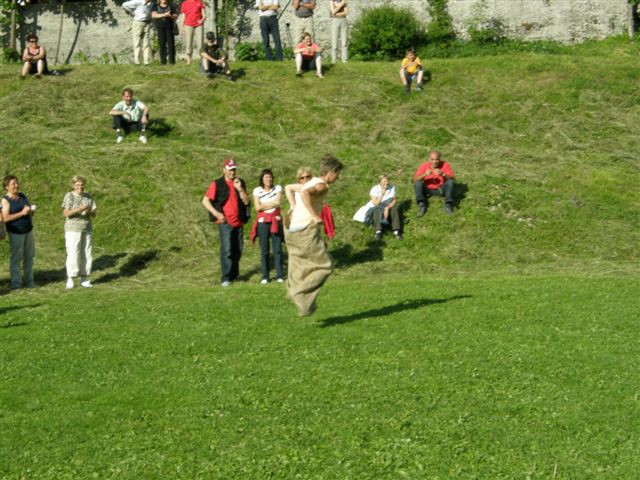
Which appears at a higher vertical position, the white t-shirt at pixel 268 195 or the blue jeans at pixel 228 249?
the white t-shirt at pixel 268 195

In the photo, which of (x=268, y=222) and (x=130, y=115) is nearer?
(x=268, y=222)

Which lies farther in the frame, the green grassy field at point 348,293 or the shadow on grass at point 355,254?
the shadow on grass at point 355,254

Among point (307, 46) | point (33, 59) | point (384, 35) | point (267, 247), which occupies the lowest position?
point (267, 247)

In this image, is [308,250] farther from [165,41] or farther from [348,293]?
[165,41]

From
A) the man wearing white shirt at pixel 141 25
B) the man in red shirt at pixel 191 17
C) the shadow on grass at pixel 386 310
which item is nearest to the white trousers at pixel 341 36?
the man in red shirt at pixel 191 17

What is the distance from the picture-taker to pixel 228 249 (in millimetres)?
19516

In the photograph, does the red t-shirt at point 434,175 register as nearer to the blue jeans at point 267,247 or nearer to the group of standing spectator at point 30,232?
the blue jeans at point 267,247

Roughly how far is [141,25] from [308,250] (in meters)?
19.2

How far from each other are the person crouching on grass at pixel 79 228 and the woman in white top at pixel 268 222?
9.78ft

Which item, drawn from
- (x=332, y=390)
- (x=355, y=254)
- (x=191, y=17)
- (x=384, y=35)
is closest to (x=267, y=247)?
(x=355, y=254)

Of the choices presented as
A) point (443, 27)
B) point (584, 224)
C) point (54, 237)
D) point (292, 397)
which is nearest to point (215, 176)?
point (54, 237)

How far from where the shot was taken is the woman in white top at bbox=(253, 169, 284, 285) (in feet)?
64.5

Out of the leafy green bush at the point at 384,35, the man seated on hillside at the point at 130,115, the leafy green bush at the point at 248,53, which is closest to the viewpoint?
the man seated on hillside at the point at 130,115

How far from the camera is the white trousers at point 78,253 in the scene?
65.1 feet
